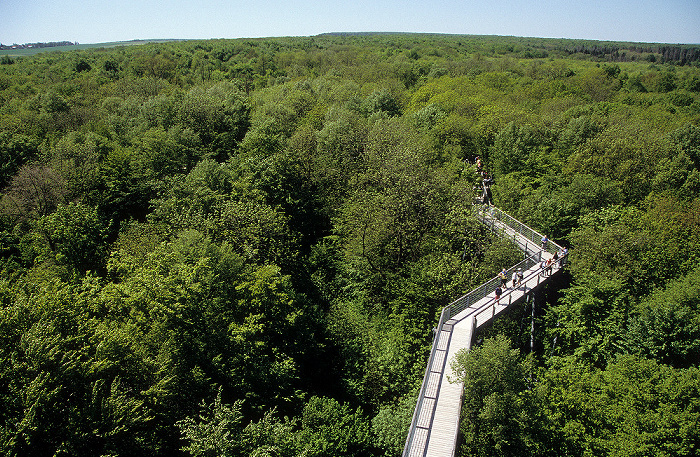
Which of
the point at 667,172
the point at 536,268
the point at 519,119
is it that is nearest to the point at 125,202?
the point at 536,268

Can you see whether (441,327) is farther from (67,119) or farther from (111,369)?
(67,119)

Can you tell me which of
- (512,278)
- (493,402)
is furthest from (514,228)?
(493,402)

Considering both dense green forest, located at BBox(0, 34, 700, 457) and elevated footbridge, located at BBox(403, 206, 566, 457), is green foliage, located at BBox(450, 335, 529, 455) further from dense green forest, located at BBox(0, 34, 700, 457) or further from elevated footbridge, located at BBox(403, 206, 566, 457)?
elevated footbridge, located at BBox(403, 206, 566, 457)

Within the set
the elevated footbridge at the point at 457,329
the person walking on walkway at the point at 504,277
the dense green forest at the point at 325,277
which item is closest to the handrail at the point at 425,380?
the elevated footbridge at the point at 457,329

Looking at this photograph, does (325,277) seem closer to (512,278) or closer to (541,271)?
(512,278)

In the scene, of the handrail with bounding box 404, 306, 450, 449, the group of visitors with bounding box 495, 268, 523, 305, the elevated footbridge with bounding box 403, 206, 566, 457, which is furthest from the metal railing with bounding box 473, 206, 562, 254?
the handrail with bounding box 404, 306, 450, 449
